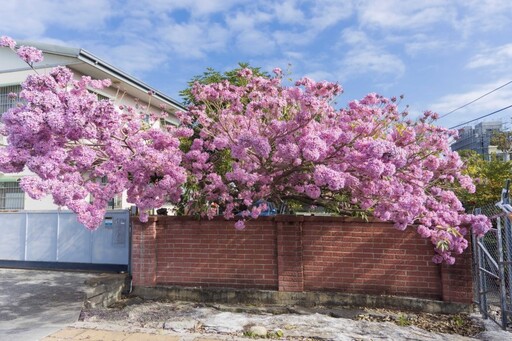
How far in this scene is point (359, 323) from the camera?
19.6 feet

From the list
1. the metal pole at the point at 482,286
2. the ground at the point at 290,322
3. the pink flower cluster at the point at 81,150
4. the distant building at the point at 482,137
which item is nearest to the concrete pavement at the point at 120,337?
the ground at the point at 290,322

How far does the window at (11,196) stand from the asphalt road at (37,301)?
4.82 metres

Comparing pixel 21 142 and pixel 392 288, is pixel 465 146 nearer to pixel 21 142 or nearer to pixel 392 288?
pixel 392 288

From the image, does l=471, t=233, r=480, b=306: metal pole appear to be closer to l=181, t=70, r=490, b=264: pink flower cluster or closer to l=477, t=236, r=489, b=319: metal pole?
l=477, t=236, r=489, b=319: metal pole

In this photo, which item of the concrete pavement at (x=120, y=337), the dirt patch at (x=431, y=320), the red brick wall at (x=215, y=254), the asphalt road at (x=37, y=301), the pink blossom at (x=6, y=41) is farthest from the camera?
the red brick wall at (x=215, y=254)

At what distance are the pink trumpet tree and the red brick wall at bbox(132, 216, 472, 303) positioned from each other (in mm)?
345

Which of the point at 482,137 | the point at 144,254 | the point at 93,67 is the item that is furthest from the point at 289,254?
the point at 482,137

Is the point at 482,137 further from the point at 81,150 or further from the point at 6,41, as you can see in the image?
the point at 6,41

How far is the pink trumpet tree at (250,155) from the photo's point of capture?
17.8 feet

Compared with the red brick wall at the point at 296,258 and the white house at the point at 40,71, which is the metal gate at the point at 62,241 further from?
the white house at the point at 40,71

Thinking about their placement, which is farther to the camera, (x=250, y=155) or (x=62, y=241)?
(x=62, y=241)

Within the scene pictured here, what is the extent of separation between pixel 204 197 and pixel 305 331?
113 inches

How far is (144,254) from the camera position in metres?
7.63

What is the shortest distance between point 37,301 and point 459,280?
734cm
